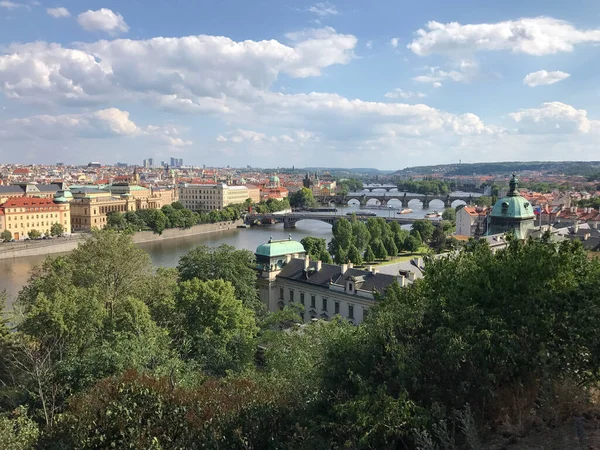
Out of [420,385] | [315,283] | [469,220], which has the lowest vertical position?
[469,220]

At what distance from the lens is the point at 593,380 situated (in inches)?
332

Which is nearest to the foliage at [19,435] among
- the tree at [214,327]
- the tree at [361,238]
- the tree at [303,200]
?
the tree at [214,327]

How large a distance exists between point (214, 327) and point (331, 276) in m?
8.98

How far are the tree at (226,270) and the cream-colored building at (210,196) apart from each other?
277ft

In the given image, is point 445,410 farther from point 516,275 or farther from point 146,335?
point 146,335

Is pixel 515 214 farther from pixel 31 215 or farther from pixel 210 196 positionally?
pixel 210 196

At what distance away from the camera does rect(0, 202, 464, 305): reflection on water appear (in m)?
44.1

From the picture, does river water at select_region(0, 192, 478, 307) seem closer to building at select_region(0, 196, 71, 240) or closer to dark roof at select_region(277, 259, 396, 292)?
building at select_region(0, 196, 71, 240)

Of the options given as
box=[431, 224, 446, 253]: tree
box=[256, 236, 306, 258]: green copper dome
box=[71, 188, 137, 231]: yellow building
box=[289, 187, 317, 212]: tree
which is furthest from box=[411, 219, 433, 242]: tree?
box=[289, 187, 317, 212]: tree

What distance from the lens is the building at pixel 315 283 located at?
923 inches

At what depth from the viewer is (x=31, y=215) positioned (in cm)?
6631

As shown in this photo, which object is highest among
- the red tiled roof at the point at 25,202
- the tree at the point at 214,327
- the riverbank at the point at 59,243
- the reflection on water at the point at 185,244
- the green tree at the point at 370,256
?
the red tiled roof at the point at 25,202

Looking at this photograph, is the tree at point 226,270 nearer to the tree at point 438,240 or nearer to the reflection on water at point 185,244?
the reflection on water at point 185,244

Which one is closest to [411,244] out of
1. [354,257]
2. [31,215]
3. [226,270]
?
[354,257]
